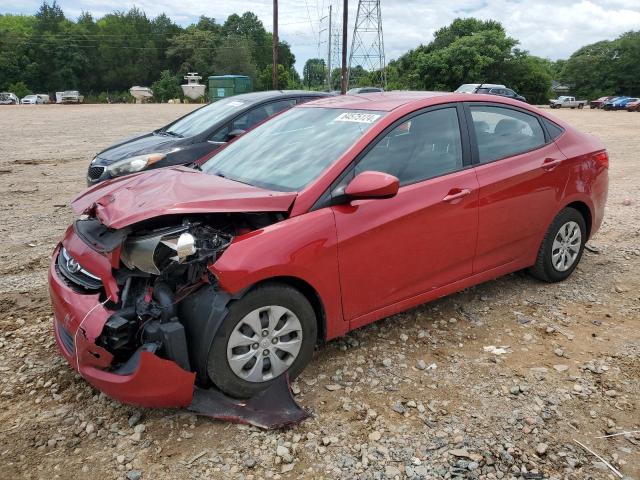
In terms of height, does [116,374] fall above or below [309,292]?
below

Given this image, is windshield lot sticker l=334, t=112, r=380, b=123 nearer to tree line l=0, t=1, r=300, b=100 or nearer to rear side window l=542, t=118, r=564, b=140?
rear side window l=542, t=118, r=564, b=140

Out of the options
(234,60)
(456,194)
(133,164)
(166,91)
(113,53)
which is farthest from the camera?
(113,53)

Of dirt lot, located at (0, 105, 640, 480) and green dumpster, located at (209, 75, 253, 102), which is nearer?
dirt lot, located at (0, 105, 640, 480)

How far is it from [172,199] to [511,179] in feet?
8.19

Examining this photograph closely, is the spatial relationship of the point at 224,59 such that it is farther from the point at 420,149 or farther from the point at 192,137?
the point at 420,149

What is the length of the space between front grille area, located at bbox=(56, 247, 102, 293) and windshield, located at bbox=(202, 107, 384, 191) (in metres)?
1.11

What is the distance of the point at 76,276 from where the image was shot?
10.2 feet

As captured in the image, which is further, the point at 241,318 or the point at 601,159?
the point at 601,159

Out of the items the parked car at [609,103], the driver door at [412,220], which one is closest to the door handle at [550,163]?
the driver door at [412,220]

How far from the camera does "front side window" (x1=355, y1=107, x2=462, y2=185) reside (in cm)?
347

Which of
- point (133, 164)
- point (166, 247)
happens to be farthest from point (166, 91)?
point (166, 247)

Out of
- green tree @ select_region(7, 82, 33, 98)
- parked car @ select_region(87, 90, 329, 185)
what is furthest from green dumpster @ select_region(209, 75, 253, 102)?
green tree @ select_region(7, 82, 33, 98)

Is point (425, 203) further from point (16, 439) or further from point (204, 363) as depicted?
point (16, 439)

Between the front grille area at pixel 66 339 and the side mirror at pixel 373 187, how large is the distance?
1791 millimetres
